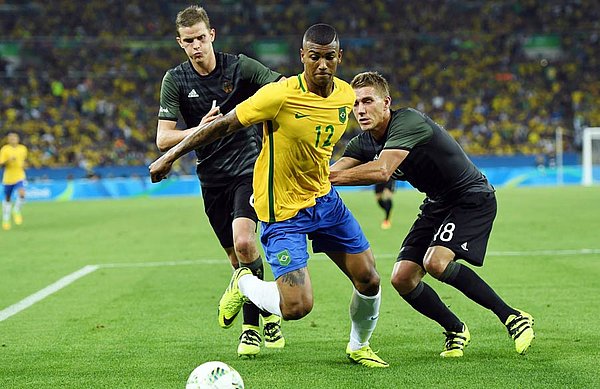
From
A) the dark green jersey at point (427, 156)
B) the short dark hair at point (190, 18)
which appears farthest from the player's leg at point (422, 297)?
the short dark hair at point (190, 18)

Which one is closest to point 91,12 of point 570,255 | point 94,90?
point 94,90

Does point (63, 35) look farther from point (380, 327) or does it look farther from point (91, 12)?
point (380, 327)

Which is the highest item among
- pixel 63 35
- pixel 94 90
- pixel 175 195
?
pixel 63 35

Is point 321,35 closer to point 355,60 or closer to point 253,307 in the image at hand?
point 253,307

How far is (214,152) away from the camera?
6.81 meters

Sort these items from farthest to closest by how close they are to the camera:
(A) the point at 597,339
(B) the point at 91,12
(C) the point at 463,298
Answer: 1. (B) the point at 91,12
2. (C) the point at 463,298
3. (A) the point at 597,339

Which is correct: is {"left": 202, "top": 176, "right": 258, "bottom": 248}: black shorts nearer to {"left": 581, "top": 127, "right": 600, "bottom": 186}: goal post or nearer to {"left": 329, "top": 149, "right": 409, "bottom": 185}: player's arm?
{"left": 329, "top": 149, "right": 409, "bottom": 185}: player's arm

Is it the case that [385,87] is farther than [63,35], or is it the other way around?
[63,35]

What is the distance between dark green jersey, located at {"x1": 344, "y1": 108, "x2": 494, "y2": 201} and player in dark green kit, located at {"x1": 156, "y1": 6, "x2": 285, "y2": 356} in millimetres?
946

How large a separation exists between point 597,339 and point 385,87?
2631 millimetres

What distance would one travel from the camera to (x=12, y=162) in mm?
22672

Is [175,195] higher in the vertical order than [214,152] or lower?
lower

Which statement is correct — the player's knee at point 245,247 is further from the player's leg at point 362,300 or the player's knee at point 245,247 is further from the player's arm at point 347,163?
the player's arm at point 347,163

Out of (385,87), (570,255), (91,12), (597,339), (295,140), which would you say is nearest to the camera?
(295,140)
